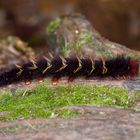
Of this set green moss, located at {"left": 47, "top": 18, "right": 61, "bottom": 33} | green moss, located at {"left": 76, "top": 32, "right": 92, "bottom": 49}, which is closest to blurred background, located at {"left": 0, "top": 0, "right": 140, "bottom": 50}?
green moss, located at {"left": 47, "top": 18, "right": 61, "bottom": 33}

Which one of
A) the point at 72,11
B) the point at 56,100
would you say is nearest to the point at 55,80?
the point at 56,100

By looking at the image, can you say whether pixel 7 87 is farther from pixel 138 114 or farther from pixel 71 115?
pixel 138 114

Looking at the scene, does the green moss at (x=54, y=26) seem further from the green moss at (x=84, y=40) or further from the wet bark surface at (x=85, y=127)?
the wet bark surface at (x=85, y=127)

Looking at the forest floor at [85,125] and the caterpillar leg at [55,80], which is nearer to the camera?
the forest floor at [85,125]

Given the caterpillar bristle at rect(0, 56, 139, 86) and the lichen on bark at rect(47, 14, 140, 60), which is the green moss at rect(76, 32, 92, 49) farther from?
the caterpillar bristle at rect(0, 56, 139, 86)

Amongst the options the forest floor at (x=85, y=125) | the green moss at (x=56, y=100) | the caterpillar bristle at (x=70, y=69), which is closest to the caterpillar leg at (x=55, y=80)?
the caterpillar bristle at (x=70, y=69)

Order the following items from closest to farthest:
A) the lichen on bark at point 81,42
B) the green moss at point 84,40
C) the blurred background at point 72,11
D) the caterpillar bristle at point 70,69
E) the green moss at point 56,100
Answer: the green moss at point 56,100 < the caterpillar bristle at point 70,69 < the lichen on bark at point 81,42 < the green moss at point 84,40 < the blurred background at point 72,11

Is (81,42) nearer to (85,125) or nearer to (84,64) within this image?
(84,64)
